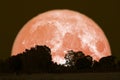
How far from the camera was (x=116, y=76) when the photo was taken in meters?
115

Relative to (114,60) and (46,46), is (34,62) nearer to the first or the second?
(46,46)

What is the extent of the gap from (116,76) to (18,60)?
31.0m

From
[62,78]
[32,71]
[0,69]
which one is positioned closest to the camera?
[62,78]

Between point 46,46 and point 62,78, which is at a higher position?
point 46,46

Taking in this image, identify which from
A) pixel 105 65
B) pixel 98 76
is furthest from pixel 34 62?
pixel 98 76

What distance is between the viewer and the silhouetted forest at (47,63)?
13550cm

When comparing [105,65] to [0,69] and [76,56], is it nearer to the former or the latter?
[76,56]

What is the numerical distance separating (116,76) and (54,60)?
29.0 meters

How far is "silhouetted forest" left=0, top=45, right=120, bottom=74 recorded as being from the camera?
135500 mm

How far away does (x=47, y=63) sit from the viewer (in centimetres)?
13775

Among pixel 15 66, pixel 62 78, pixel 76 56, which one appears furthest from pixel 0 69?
pixel 62 78

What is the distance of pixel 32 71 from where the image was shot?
133 meters

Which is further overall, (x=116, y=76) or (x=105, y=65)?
(x=105, y=65)

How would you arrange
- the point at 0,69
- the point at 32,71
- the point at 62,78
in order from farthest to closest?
the point at 0,69
the point at 32,71
the point at 62,78
